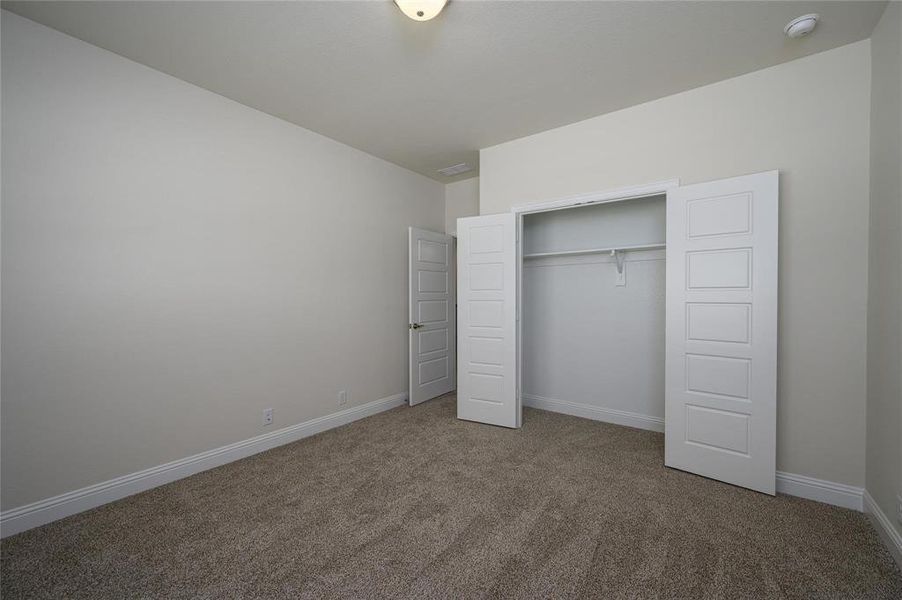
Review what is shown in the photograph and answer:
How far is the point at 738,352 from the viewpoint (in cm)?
253

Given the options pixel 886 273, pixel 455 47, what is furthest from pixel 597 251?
pixel 455 47

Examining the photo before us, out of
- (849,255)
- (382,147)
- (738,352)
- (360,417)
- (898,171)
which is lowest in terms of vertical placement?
(360,417)

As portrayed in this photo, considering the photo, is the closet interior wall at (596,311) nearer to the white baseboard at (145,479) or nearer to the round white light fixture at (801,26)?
the round white light fixture at (801,26)

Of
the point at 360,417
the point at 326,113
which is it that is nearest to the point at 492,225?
the point at 326,113

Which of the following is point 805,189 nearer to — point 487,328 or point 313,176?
point 487,328

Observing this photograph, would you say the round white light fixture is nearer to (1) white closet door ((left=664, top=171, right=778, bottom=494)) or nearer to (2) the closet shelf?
(1) white closet door ((left=664, top=171, right=778, bottom=494))

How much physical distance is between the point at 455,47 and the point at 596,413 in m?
3.50

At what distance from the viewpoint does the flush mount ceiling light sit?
1918mm

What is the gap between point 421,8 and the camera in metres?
1.95

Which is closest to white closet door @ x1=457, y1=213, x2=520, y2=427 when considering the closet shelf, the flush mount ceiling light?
the closet shelf

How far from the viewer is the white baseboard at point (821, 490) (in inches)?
90.9

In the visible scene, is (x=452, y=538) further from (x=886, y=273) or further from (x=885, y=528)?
(x=886, y=273)

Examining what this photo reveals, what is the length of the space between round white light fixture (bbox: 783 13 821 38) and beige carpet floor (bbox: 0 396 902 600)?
110 inches

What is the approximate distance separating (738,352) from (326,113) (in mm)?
3622
